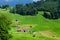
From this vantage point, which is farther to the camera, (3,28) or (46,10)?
(46,10)

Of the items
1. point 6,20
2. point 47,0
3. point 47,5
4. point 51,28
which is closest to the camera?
point 6,20

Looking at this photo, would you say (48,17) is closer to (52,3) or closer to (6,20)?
(52,3)

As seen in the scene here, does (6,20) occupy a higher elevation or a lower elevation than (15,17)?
higher

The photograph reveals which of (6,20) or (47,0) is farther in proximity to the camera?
(47,0)

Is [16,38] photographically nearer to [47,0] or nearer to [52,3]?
[52,3]

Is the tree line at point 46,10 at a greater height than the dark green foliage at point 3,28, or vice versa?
the dark green foliage at point 3,28

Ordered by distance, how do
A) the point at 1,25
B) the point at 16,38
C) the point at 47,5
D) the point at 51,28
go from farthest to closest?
the point at 47,5 < the point at 51,28 < the point at 16,38 < the point at 1,25

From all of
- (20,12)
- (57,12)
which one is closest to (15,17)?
(20,12)

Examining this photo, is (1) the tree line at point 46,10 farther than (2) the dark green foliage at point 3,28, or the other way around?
(1) the tree line at point 46,10

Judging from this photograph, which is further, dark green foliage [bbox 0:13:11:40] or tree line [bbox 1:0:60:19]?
tree line [bbox 1:0:60:19]

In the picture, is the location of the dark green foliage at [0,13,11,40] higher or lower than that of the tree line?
higher

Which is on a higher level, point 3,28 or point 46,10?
point 3,28
